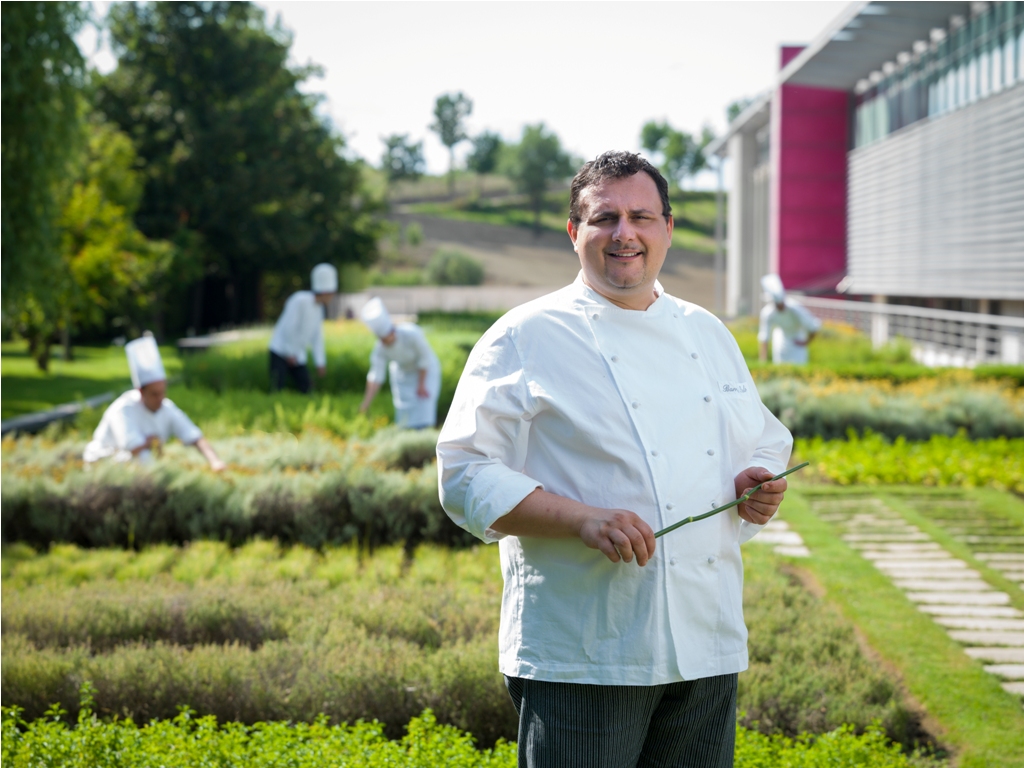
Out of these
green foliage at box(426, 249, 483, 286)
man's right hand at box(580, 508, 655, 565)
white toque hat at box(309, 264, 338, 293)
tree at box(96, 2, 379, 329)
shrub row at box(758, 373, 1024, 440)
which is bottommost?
shrub row at box(758, 373, 1024, 440)

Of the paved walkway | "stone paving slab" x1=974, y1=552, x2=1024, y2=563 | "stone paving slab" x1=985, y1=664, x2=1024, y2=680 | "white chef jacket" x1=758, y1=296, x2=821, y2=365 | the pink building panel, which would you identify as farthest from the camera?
the pink building panel

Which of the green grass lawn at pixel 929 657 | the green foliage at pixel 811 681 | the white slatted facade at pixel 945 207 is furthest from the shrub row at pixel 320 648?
the white slatted facade at pixel 945 207

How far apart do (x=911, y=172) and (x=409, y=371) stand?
784 inches

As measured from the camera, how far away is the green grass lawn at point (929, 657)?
3.68m

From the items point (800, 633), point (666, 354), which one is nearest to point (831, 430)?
point (800, 633)

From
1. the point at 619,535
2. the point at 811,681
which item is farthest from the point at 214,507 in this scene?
the point at 619,535

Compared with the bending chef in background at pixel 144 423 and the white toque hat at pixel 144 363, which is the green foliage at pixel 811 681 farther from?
the white toque hat at pixel 144 363

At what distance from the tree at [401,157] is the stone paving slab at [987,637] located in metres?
79.6

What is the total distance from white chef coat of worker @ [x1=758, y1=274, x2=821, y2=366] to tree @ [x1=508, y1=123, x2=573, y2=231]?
64.1 metres

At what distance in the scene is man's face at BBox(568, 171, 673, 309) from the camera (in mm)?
2246

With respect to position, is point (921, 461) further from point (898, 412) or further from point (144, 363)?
point (144, 363)

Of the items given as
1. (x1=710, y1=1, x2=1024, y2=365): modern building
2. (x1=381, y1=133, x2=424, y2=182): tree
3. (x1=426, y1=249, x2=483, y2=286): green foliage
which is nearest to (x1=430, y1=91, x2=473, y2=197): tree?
(x1=381, y1=133, x2=424, y2=182): tree

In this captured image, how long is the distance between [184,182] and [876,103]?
21.5m

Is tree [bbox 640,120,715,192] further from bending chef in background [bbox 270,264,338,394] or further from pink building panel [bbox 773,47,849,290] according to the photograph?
bending chef in background [bbox 270,264,338,394]
